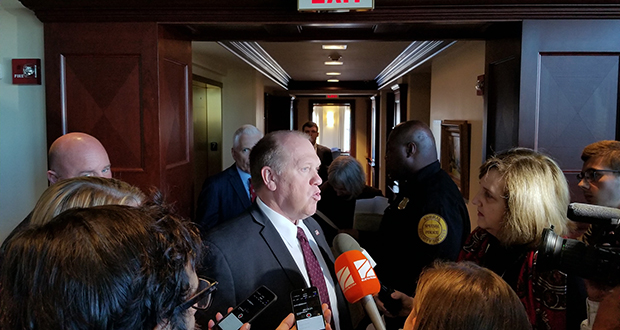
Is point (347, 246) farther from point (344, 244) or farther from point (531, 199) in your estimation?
point (531, 199)

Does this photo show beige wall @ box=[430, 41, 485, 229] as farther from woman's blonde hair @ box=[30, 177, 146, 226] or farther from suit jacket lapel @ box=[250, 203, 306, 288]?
woman's blonde hair @ box=[30, 177, 146, 226]

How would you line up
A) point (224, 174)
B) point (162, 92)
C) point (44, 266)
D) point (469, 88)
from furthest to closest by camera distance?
point (469, 88)
point (224, 174)
point (162, 92)
point (44, 266)

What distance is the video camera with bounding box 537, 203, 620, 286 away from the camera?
104 centimetres

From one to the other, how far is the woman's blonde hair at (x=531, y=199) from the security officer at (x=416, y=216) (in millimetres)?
637

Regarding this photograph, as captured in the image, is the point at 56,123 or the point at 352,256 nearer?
the point at 352,256

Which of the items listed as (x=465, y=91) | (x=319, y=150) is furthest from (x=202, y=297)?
(x=319, y=150)

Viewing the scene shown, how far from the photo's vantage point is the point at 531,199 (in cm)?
172

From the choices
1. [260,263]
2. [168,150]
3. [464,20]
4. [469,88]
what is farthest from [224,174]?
[469,88]

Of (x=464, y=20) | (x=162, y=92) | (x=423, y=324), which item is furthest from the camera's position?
(x=162, y=92)

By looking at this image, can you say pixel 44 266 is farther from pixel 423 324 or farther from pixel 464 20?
pixel 464 20

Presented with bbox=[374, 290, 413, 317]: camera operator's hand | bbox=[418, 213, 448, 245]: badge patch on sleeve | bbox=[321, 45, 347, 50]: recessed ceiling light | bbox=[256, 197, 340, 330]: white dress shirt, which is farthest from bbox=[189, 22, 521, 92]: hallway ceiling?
bbox=[374, 290, 413, 317]: camera operator's hand

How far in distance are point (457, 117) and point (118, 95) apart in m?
3.56

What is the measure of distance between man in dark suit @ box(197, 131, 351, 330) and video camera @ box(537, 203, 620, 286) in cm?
91

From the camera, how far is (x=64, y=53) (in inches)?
117
